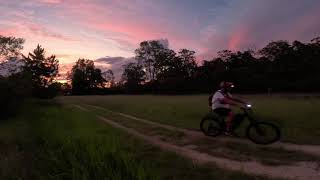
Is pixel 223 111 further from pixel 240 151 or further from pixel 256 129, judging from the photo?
pixel 240 151

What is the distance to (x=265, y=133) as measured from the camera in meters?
14.3

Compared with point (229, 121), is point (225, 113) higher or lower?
higher

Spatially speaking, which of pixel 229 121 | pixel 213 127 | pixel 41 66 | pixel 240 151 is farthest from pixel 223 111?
pixel 41 66

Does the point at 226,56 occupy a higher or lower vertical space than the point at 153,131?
higher

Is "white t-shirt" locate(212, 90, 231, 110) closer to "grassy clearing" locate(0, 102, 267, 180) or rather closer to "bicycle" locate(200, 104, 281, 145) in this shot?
"bicycle" locate(200, 104, 281, 145)

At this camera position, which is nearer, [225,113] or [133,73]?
[225,113]

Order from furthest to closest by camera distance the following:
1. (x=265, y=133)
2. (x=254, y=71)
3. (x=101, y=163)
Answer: (x=254, y=71) → (x=265, y=133) → (x=101, y=163)

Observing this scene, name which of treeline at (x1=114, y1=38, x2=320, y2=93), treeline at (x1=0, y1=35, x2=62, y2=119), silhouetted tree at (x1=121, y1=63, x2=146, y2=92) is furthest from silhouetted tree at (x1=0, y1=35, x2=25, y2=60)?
silhouetted tree at (x1=121, y1=63, x2=146, y2=92)

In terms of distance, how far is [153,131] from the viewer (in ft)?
63.5

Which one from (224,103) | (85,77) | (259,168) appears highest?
(85,77)

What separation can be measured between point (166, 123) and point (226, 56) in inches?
3318

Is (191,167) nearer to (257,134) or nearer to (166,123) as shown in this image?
(257,134)

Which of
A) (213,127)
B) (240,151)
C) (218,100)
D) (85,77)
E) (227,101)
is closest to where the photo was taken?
(240,151)

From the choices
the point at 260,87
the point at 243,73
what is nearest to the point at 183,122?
the point at 260,87
